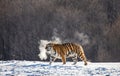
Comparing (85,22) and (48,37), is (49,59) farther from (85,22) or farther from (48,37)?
(85,22)

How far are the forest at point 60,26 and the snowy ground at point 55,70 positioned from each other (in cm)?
51

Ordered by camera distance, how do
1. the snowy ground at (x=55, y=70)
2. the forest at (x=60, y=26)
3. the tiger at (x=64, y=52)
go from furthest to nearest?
the forest at (x=60, y=26)
the tiger at (x=64, y=52)
the snowy ground at (x=55, y=70)

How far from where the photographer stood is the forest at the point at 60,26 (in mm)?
3748

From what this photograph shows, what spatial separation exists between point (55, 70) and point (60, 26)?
0.96 m

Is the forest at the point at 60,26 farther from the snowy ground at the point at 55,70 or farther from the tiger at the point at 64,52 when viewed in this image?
the snowy ground at the point at 55,70

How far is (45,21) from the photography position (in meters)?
3.87

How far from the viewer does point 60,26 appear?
3.78m

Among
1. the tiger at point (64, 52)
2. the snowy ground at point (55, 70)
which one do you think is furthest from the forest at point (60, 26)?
the snowy ground at point (55, 70)

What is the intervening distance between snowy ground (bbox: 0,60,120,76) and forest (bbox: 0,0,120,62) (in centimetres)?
51

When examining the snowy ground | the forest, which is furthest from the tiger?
the forest

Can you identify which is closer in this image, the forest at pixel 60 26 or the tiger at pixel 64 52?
the tiger at pixel 64 52

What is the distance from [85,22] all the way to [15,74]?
Result: 1354 mm

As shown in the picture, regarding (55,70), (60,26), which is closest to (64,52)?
(55,70)

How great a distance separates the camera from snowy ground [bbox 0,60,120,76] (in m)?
2.79
